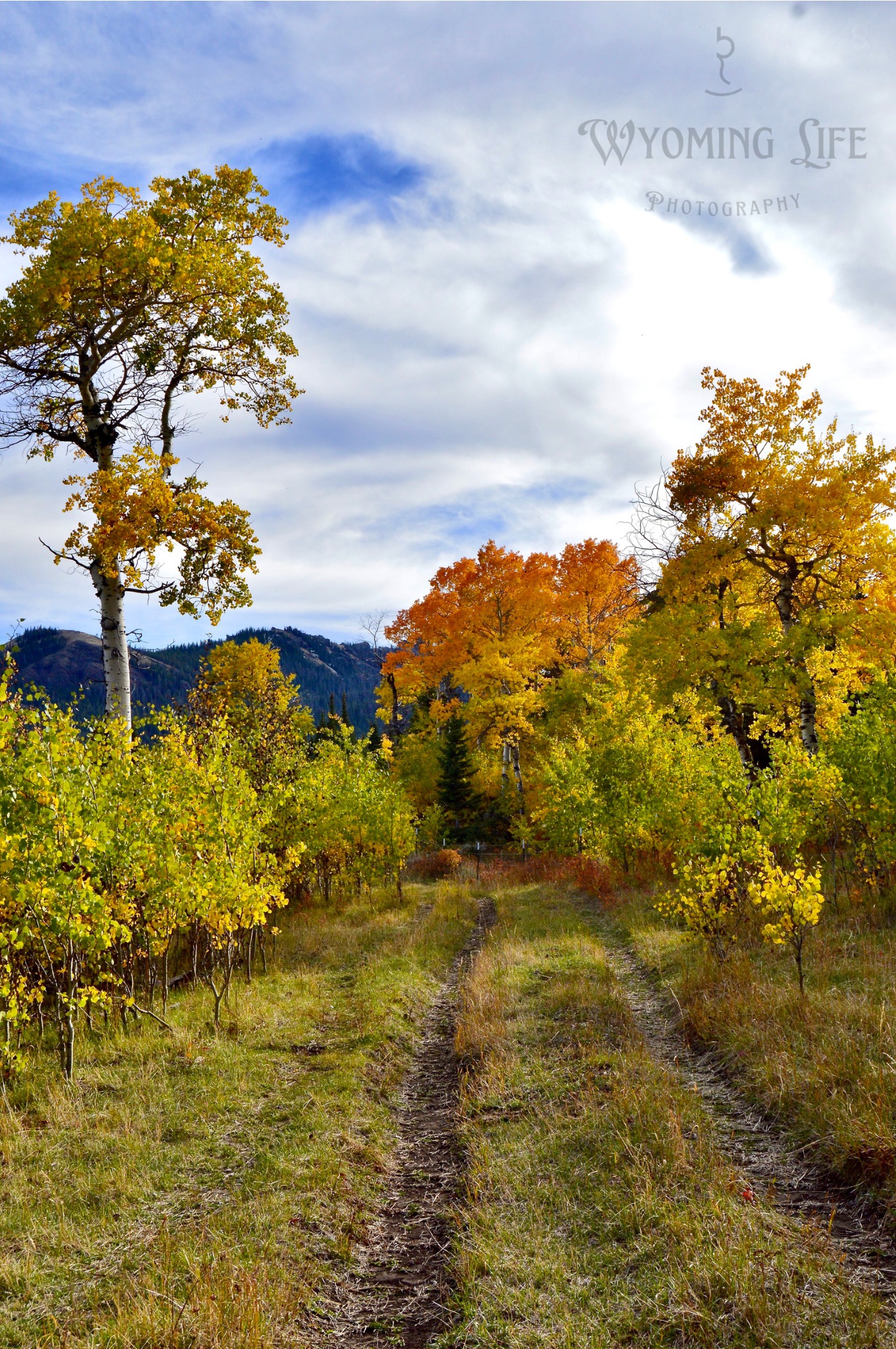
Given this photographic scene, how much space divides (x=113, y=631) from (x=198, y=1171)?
27.9ft

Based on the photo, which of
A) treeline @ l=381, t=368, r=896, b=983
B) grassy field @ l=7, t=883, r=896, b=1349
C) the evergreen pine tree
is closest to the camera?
grassy field @ l=7, t=883, r=896, b=1349

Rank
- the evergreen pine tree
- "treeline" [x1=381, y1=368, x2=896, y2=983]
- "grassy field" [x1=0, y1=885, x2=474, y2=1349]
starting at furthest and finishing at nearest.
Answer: the evergreen pine tree → "treeline" [x1=381, y1=368, x2=896, y2=983] → "grassy field" [x1=0, y1=885, x2=474, y2=1349]

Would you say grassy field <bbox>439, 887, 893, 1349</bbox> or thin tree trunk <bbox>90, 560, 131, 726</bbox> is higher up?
thin tree trunk <bbox>90, 560, 131, 726</bbox>

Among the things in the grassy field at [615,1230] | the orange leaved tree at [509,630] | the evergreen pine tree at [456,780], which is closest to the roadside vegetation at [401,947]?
the grassy field at [615,1230]

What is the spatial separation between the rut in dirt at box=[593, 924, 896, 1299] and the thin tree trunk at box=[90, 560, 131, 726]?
974 cm

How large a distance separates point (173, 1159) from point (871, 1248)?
18.3ft

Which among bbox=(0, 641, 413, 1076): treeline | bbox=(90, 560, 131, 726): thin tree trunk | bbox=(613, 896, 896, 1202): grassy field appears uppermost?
bbox=(90, 560, 131, 726): thin tree trunk

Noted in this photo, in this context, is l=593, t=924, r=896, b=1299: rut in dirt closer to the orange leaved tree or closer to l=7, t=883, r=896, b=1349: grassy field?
l=7, t=883, r=896, b=1349: grassy field

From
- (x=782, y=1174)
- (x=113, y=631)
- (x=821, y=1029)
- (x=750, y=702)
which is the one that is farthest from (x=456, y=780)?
(x=782, y=1174)

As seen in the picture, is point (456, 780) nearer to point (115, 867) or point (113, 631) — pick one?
point (113, 631)

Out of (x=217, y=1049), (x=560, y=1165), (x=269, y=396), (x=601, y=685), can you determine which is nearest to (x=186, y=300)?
(x=269, y=396)

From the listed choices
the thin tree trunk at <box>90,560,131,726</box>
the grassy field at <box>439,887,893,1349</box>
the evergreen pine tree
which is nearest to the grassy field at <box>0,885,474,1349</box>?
the grassy field at <box>439,887,893,1349</box>

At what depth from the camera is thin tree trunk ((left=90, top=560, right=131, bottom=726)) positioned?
11602mm

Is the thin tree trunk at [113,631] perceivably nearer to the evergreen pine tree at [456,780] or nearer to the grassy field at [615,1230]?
the grassy field at [615,1230]
